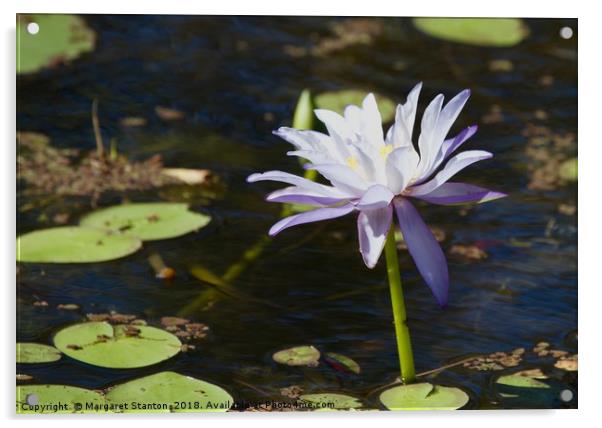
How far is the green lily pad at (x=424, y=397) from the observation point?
1.50 meters

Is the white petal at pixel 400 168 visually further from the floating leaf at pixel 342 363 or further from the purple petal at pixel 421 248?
the floating leaf at pixel 342 363

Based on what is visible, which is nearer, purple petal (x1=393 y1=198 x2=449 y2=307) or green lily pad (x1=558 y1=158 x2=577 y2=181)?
purple petal (x1=393 y1=198 x2=449 y2=307)

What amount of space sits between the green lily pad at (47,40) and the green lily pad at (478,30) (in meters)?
0.63

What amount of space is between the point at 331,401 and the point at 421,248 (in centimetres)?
33

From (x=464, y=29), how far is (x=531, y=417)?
73 centimetres

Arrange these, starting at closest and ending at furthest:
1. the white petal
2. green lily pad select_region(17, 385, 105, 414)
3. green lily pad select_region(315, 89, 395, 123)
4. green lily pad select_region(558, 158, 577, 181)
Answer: the white petal < green lily pad select_region(17, 385, 105, 414) < green lily pad select_region(558, 158, 577, 181) < green lily pad select_region(315, 89, 395, 123)

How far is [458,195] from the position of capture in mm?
1322

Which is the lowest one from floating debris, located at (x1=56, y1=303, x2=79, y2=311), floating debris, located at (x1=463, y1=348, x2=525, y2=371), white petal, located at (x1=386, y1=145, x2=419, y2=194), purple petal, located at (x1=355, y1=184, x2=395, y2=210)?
floating debris, located at (x1=463, y1=348, x2=525, y2=371)

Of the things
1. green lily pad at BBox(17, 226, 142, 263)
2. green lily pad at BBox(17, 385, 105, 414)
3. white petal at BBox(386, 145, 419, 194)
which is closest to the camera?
white petal at BBox(386, 145, 419, 194)

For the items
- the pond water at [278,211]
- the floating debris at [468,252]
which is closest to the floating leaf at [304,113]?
the pond water at [278,211]

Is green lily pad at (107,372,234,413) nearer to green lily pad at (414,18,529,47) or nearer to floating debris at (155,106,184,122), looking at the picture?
floating debris at (155,106,184,122)

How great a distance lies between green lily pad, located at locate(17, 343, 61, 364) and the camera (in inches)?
58.8

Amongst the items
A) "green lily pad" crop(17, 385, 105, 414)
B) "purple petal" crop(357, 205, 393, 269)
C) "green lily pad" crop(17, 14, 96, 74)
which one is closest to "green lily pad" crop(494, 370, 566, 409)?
"purple petal" crop(357, 205, 393, 269)

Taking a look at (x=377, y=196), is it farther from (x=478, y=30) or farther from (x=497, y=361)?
(x=478, y=30)
